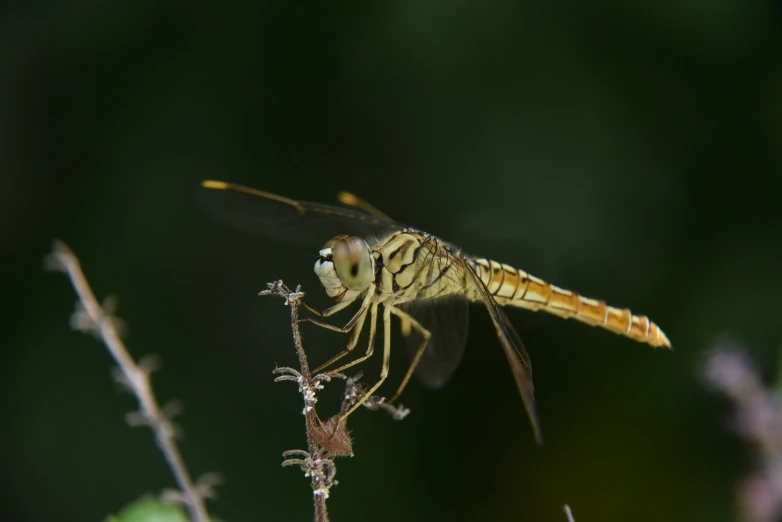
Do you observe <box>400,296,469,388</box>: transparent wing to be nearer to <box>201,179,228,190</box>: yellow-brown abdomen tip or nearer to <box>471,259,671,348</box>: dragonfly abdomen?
<box>471,259,671,348</box>: dragonfly abdomen

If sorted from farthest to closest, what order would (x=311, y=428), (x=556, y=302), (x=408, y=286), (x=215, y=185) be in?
1. (x=556, y=302)
2. (x=215, y=185)
3. (x=408, y=286)
4. (x=311, y=428)

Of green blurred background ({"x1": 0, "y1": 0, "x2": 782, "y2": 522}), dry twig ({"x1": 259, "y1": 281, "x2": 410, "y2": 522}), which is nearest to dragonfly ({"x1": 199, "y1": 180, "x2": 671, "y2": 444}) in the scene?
dry twig ({"x1": 259, "y1": 281, "x2": 410, "y2": 522})

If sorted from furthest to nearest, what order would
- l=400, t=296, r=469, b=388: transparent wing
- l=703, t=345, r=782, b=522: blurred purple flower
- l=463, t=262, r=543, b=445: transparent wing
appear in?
l=400, t=296, r=469, b=388: transparent wing → l=703, t=345, r=782, b=522: blurred purple flower → l=463, t=262, r=543, b=445: transparent wing

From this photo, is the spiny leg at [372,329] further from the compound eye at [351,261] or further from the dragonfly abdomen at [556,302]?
the dragonfly abdomen at [556,302]

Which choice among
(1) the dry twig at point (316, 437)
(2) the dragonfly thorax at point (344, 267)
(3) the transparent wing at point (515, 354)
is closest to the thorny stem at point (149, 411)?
(1) the dry twig at point (316, 437)

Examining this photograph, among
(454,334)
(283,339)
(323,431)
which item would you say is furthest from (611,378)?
(323,431)

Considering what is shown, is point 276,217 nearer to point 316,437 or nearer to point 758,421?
point 316,437

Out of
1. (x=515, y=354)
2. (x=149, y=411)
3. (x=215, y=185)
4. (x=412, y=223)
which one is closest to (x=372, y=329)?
(x=515, y=354)
